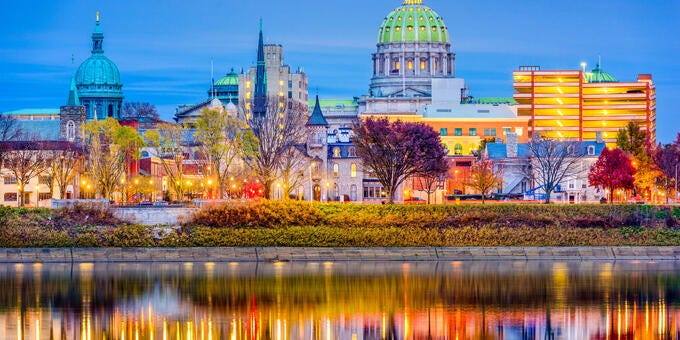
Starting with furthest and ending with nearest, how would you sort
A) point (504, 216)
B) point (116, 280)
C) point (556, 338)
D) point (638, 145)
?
point (638, 145), point (504, 216), point (116, 280), point (556, 338)

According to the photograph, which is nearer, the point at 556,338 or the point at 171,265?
the point at 556,338

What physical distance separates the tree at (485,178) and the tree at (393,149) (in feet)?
35.1

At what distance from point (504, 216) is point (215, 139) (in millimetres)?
37287

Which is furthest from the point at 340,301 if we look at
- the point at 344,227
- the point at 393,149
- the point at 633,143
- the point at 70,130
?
the point at 633,143

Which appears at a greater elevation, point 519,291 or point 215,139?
point 215,139

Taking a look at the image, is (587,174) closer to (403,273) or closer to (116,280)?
(403,273)

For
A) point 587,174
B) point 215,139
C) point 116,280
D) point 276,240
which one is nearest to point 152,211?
point 276,240

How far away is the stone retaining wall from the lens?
268ft

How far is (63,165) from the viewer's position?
126 meters

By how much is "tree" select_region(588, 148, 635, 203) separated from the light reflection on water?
4732 cm

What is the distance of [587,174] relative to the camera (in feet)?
435

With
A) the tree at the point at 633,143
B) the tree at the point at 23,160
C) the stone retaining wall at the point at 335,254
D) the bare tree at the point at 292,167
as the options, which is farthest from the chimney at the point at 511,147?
the stone retaining wall at the point at 335,254

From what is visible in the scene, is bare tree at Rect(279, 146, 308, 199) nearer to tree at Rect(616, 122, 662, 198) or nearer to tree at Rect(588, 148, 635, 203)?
tree at Rect(588, 148, 635, 203)

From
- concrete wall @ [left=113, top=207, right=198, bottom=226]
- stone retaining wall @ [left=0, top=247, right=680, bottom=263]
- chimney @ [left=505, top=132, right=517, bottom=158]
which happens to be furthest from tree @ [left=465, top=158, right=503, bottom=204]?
concrete wall @ [left=113, top=207, right=198, bottom=226]
